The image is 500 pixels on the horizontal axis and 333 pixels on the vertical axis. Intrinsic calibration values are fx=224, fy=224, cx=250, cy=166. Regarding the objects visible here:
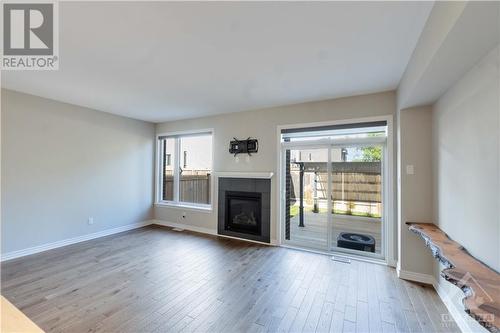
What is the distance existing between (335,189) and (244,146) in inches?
74.9

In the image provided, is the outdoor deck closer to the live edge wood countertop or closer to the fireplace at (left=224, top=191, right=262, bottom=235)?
the fireplace at (left=224, top=191, right=262, bottom=235)

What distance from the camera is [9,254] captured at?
3441 millimetres

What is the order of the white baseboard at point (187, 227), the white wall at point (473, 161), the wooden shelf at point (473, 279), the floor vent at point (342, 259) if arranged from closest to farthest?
the wooden shelf at point (473, 279)
the white wall at point (473, 161)
the floor vent at point (342, 259)
the white baseboard at point (187, 227)

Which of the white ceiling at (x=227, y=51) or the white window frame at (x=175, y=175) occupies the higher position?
the white ceiling at (x=227, y=51)

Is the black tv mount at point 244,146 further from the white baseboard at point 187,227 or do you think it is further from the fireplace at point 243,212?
the white baseboard at point 187,227

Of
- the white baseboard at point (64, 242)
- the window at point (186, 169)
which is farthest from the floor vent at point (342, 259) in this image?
the white baseboard at point (64, 242)

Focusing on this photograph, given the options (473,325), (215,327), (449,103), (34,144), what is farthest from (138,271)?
(449,103)

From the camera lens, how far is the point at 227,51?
7.64ft

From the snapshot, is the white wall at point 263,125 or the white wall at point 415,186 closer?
the white wall at point 415,186

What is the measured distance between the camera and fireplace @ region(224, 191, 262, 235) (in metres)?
4.49

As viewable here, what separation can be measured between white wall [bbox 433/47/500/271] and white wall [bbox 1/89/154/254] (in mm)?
5648

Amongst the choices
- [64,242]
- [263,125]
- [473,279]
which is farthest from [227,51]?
[64,242]

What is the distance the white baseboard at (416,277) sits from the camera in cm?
279

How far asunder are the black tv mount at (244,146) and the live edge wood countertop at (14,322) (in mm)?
3795
